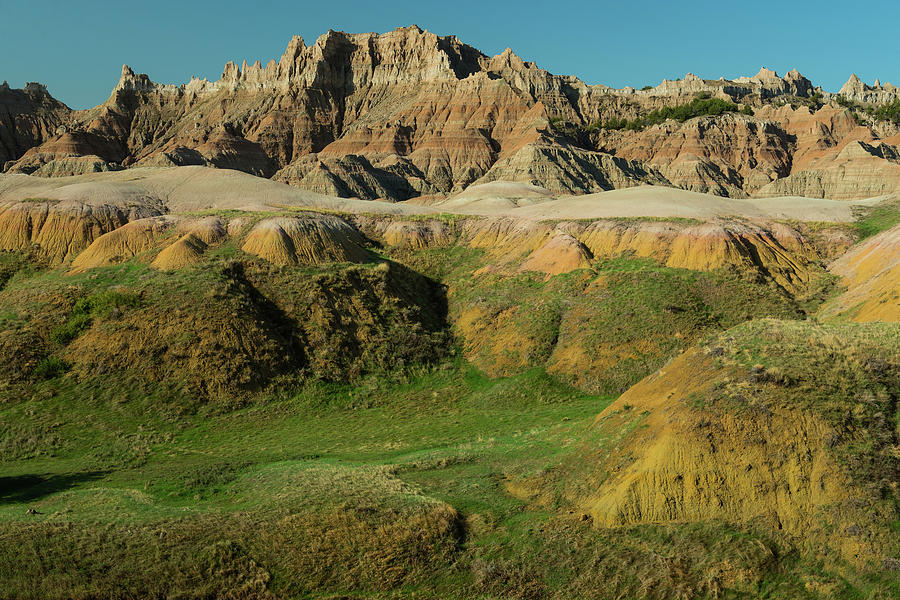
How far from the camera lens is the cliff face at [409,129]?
143 meters

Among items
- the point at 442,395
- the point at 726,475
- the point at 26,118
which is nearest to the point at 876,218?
the point at 442,395

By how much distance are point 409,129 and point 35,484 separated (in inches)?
6099

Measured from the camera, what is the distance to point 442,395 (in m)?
39.4

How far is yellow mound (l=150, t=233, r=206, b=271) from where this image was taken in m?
45.3

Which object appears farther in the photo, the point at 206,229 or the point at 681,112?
the point at 681,112

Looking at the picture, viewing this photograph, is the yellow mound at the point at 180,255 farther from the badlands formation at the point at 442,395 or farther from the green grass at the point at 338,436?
the green grass at the point at 338,436

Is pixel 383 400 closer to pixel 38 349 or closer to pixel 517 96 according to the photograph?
pixel 38 349

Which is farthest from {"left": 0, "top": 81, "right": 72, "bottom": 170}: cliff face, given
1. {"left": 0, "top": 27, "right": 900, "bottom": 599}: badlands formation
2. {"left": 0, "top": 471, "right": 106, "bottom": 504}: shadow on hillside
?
{"left": 0, "top": 471, "right": 106, "bottom": 504}: shadow on hillside

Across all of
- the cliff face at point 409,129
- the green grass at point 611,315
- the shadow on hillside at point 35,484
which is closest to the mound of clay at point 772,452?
the green grass at point 611,315

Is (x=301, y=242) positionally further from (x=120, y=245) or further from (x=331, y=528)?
(x=331, y=528)

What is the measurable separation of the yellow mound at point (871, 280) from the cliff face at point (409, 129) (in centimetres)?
8189

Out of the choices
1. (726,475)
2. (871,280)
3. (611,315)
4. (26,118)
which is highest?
(26,118)

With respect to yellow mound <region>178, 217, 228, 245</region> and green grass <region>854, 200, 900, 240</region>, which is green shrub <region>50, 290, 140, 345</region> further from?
green grass <region>854, 200, 900, 240</region>

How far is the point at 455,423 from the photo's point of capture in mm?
34344
